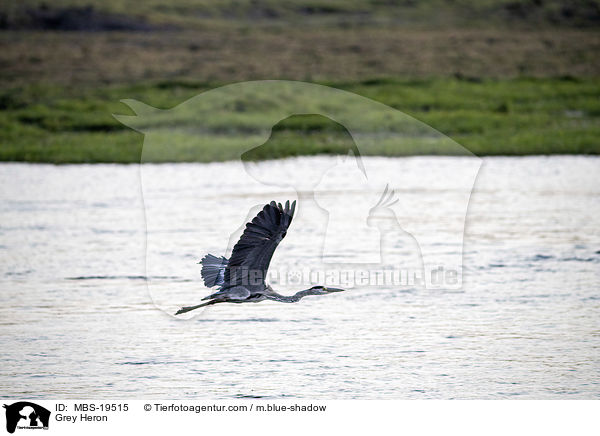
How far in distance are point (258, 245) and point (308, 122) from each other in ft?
47.6

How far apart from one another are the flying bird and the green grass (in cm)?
1072

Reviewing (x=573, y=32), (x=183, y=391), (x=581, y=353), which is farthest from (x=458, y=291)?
(x=573, y=32)

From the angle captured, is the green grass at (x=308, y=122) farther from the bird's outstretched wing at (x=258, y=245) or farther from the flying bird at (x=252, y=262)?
the bird's outstretched wing at (x=258, y=245)

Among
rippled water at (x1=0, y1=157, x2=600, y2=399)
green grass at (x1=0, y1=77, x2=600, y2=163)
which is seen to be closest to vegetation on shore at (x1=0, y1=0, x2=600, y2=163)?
green grass at (x1=0, y1=77, x2=600, y2=163)

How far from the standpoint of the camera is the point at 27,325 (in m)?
9.54

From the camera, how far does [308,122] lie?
21.3 meters

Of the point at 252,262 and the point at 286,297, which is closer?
the point at 252,262

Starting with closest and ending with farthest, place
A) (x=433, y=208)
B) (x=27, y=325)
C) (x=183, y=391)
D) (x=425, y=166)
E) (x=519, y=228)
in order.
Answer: (x=183, y=391)
(x=27, y=325)
(x=519, y=228)
(x=433, y=208)
(x=425, y=166)

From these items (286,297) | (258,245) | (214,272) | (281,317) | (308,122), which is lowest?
(281,317)

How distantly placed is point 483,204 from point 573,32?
2559 centimetres

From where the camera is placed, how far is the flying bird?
22.1 ft

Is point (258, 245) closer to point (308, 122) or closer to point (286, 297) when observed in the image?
point (286, 297)

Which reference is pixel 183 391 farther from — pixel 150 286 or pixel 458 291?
pixel 458 291

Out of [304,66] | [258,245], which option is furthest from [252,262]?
[304,66]
